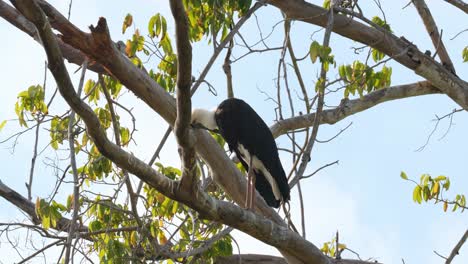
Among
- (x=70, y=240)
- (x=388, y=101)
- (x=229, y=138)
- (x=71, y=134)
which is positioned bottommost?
(x=70, y=240)

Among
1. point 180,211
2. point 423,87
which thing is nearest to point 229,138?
point 180,211

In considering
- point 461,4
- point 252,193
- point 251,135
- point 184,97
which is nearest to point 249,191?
point 252,193

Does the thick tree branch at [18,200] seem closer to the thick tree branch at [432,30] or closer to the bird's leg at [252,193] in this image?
the bird's leg at [252,193]

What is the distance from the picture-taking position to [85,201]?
575 centimetres

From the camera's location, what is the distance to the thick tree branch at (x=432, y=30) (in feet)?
23.3

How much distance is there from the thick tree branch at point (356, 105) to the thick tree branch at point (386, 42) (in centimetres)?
35

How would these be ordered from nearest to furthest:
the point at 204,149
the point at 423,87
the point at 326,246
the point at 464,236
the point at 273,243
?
the point at 273,243 < the point at 204,149 < the point at 464,236 < the point at 326,246 < the point at 423,87

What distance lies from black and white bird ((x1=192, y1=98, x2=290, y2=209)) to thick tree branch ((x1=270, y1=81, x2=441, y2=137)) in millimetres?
335

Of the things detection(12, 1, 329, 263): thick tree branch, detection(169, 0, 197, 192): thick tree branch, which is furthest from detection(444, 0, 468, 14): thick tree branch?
detection(169, 0, 197, 192): thick tree branch

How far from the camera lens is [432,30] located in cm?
718

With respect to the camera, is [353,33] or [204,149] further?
[353,33]

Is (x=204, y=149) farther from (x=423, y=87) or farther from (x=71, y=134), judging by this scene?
(x=423, y=87)

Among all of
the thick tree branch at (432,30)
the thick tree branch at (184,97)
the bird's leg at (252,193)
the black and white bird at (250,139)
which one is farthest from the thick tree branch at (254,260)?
the thick tree branch at (184,97)

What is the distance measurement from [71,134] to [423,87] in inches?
135
